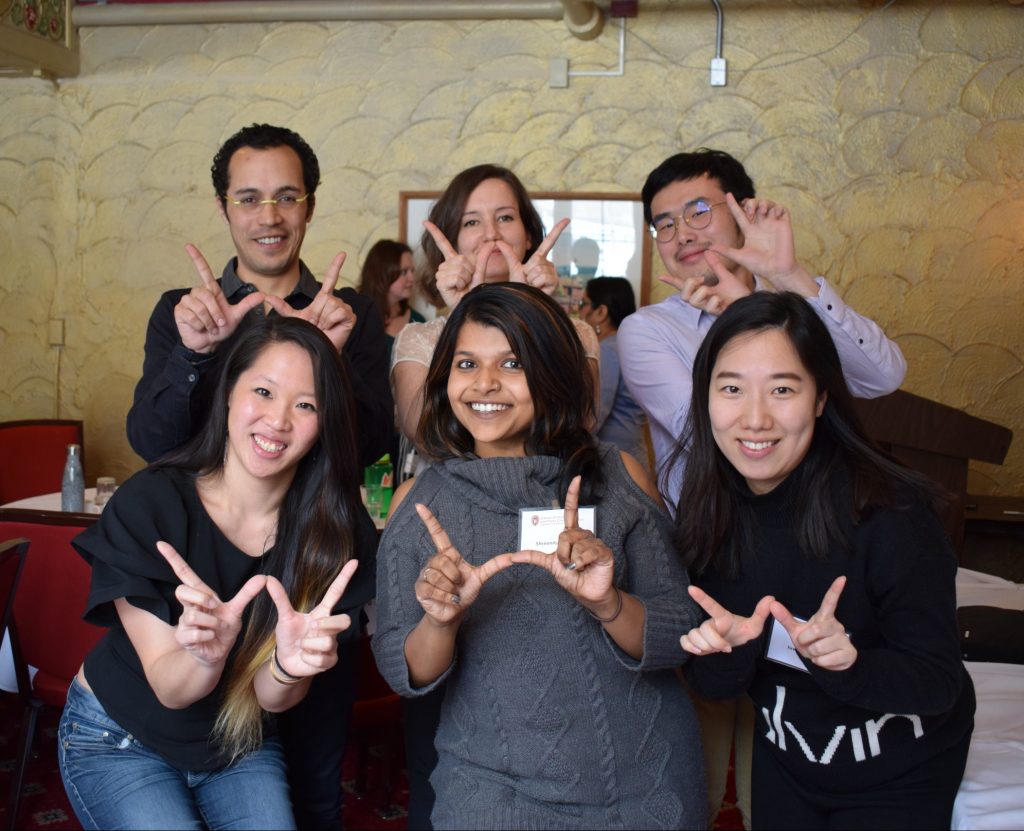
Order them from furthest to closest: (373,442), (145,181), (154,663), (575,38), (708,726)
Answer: (145,181) < (575,38) < (373,442) < (708,726) < (154,663)

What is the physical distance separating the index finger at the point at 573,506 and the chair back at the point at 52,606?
4.84ft

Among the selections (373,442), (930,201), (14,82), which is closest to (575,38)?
(930,201)

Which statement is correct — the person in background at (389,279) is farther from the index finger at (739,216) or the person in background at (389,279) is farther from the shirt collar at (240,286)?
the index finger at (739,216)

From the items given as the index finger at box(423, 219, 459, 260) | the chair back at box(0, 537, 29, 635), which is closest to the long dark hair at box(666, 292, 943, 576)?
the index finger at box(423, 219, 459, 260)

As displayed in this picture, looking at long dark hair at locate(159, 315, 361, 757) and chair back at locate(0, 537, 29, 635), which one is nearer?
long dark hair at locate(159, 315, 361, 757)

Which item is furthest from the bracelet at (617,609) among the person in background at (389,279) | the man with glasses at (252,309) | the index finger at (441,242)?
the person in background at (389,279)

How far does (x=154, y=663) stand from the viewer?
1.79 metres

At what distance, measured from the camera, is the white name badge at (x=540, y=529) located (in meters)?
1.75

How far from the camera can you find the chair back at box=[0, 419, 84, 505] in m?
4.81

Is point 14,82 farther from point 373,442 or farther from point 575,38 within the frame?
point 373,442

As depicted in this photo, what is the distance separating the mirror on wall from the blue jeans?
4.00m

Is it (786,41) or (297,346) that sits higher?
(786,41)

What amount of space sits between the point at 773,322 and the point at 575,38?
413 cm

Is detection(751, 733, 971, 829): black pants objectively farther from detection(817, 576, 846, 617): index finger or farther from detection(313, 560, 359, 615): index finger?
detection(313, 560, 359, 615): index finger
